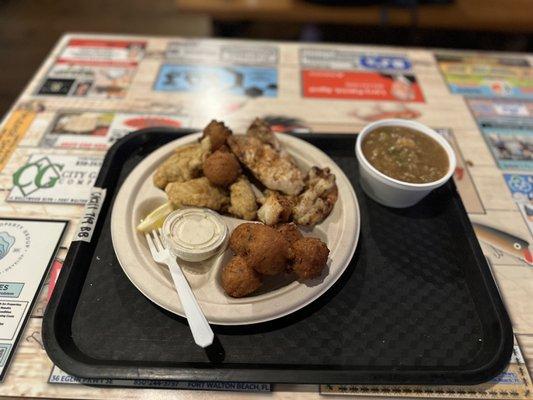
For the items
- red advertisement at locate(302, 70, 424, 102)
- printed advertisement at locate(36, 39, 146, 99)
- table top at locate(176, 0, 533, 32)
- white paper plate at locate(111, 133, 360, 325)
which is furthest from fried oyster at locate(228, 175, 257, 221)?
table top at locate(176, 0, 533, 32)

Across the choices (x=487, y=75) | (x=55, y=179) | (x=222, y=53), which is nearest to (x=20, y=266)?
(x=55, y=179)

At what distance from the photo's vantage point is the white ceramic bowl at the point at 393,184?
1.55m

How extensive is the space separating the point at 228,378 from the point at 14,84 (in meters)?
3.98

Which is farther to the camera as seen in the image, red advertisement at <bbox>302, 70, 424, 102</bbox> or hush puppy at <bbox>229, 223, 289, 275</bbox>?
red advertisement at <bbox>302, 70, 424, 102</bbox>

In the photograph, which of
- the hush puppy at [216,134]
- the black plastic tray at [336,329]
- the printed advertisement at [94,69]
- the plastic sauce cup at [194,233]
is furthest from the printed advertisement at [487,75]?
the printed advertisement at [94,69]

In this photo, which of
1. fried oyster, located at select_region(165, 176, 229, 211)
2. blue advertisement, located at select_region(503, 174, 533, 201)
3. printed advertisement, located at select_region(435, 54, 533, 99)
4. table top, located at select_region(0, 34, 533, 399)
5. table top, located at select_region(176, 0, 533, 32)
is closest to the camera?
fried oyster, located at select_region(165, 176, 229, 211)

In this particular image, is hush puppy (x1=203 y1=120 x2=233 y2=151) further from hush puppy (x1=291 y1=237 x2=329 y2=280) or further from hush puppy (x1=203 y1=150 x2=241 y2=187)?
hush puppy (x1=291 y1=237 x2=329 y2=280)

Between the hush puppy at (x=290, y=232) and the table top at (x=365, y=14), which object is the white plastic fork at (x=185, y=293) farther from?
the table top at (x=365, y=14)

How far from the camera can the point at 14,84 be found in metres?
4.02

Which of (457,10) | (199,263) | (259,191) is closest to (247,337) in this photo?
(199,263)

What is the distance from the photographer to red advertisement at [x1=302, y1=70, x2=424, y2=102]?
7.50ft

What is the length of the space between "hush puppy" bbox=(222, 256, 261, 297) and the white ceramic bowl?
620 mm

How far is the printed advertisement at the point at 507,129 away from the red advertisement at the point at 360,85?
33 centimetres

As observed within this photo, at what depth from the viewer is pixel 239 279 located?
4.18 feet
